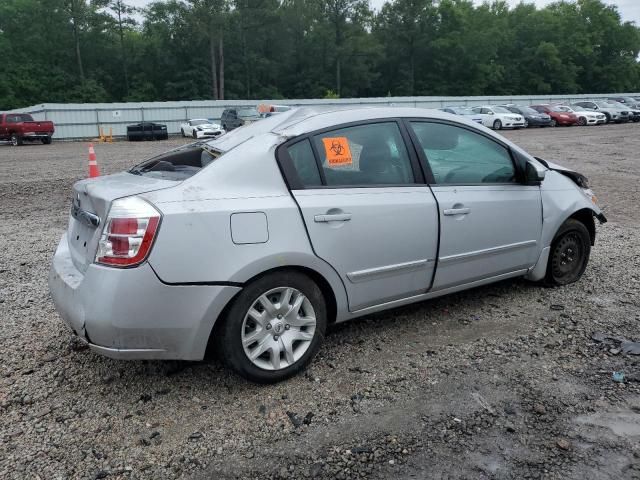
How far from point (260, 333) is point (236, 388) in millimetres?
390

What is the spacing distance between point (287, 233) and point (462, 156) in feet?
5.56

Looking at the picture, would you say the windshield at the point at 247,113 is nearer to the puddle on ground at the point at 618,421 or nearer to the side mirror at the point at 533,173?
the side mirror at the point at 533,173

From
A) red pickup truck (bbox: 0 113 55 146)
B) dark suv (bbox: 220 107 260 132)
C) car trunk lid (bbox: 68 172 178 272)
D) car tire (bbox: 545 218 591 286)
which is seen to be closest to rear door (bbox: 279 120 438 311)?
car trunk lid (bbox: 68 172 178 272)

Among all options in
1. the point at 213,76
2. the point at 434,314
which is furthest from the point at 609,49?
the point at 434,314

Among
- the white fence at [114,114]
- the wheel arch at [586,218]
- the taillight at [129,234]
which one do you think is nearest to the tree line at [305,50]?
the white fence at [114,114]

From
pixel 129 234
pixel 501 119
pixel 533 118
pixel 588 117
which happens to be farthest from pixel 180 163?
pixel 588 117

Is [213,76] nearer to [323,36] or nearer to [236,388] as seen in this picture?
[323,36]

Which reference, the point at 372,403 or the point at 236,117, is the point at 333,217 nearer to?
the point at 372,403

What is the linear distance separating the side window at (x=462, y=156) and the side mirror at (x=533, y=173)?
0.33ft

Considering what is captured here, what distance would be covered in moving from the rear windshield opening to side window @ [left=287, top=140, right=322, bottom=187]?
446 mm

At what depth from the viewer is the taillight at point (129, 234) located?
2939 millimetres

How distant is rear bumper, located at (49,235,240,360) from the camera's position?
2934 mm

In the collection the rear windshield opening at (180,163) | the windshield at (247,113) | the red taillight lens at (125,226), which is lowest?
the windshield at (247,113)

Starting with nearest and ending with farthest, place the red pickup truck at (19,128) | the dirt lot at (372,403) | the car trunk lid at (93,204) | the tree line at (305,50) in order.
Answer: the dirt lot at (372,403), the car trunk lid at (93,204), the red pickup truck at (19,128), the tree line at (305,50)
